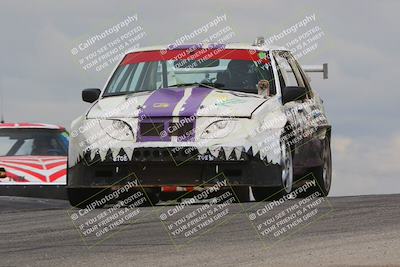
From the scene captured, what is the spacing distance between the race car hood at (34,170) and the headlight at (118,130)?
405cm

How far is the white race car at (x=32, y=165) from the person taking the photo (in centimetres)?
1627

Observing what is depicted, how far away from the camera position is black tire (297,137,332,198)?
585 inches

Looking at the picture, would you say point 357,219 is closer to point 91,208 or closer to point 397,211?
point 397,211

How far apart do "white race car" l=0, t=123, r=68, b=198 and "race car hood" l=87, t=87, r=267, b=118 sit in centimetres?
354

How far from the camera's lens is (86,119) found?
12602 mm

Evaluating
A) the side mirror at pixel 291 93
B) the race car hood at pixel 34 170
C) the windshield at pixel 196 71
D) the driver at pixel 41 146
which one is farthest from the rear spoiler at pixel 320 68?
the side mirror at pixel 291 93

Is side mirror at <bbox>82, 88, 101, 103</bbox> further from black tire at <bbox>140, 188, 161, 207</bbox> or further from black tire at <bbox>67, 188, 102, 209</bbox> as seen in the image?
black tire at <bbox>140, 188, 161, 207</bbox>

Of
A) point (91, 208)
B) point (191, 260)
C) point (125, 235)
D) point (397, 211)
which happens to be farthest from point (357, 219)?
point (91, 208)

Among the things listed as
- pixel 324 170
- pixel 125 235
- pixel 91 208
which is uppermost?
pixel 125 235

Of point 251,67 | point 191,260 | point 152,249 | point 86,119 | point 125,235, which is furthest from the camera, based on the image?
point 251,67

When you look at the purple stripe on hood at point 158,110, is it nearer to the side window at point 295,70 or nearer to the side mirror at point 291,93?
the side mirror at point 291,93

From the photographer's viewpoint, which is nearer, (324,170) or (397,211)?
(397,211)

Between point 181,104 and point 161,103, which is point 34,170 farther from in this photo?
point 181,104

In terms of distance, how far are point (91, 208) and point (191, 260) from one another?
→ 4.86 metres
